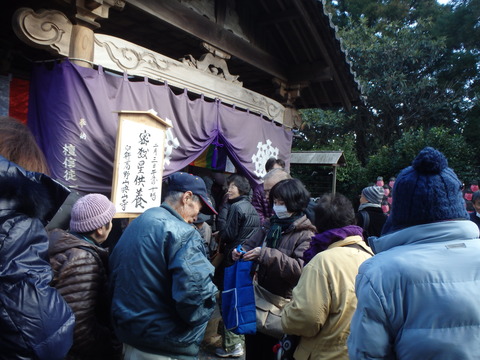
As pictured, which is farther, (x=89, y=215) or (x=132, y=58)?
(x=132, y=58)

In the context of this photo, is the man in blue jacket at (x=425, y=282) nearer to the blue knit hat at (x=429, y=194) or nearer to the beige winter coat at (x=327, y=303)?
the blue knit hat at (x=429, y=194)

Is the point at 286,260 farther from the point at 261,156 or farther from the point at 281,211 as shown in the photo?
the point at 261,156

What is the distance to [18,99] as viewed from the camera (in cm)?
498

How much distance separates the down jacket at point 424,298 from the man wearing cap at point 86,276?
1.59 metres

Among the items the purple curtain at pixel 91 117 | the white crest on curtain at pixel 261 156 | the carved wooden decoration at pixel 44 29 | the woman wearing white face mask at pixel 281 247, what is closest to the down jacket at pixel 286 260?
the woman wearing white face mask at pixel 281 247

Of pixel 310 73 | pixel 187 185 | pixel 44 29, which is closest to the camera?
pixel 187 185

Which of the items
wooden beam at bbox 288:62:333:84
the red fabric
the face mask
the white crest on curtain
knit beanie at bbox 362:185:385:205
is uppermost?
wooden beam at bbox 288:62:333:84

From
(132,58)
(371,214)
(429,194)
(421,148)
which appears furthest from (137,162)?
(421,148)

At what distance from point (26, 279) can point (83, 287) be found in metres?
0.80

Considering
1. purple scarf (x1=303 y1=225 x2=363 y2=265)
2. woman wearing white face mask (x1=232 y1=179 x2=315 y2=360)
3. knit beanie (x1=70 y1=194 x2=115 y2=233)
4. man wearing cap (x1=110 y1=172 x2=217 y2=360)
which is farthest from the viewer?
woman wearing white face mask (x1=232 y1=179 x2=315 y2=360)

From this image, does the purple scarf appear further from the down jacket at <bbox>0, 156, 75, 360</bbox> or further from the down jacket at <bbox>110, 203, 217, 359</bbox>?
the down jacket at <bbox>0, 156, 75, 360</bbox>

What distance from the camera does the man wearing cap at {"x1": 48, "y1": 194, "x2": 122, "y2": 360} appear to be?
6.95 feet

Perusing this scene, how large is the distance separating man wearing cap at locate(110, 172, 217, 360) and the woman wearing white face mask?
59 cm

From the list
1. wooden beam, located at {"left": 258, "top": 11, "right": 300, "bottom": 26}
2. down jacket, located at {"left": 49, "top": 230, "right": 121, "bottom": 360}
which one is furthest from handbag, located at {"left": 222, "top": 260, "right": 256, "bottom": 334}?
wooden beam, located at {"left": 258, "top": 11, "right": 300, "bottom": 26}
